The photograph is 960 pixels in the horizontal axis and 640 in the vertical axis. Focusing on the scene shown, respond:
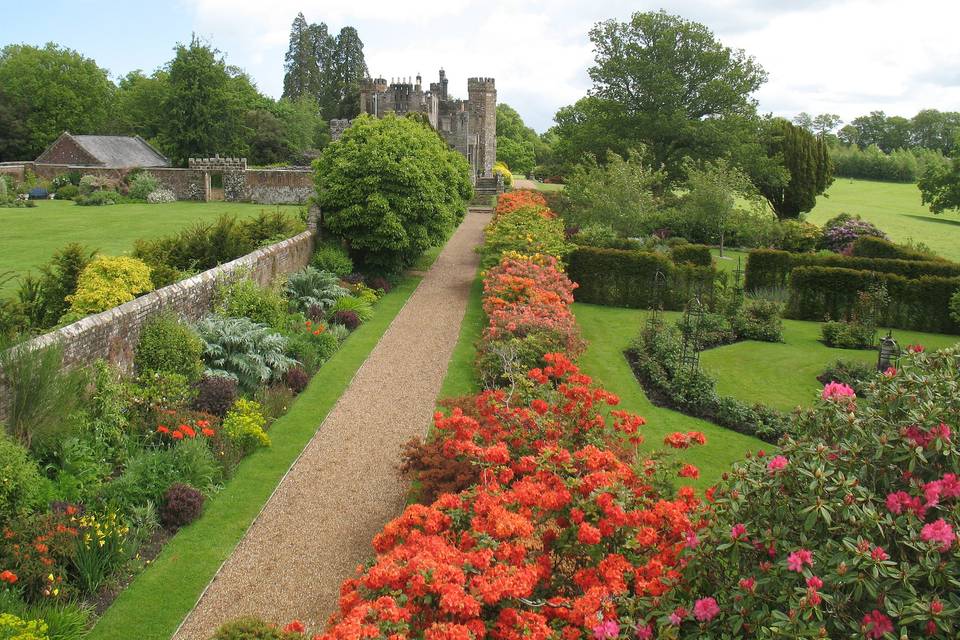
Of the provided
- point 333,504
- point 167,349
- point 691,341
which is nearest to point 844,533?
point 333,504

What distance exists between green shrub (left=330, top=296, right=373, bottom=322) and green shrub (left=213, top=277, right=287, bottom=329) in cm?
248

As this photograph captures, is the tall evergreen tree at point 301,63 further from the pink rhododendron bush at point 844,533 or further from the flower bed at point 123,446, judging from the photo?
the pink rhododendron bush at point 844,533

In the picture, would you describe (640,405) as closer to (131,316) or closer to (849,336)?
(849,336)

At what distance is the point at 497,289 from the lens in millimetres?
15719

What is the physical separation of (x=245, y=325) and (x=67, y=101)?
2107 inches

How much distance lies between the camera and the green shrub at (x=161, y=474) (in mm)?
8008

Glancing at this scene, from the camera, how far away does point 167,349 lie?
1074 cm

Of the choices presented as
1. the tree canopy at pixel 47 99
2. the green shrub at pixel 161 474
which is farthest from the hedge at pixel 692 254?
the tree canopy at pixel 47 99

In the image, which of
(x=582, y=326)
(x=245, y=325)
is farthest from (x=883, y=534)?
(x=582, y=326)

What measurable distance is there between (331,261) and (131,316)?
9029mm

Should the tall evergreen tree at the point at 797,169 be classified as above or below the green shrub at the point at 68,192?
above

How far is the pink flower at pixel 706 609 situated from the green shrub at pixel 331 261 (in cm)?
1600

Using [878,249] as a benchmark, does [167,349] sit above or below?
below

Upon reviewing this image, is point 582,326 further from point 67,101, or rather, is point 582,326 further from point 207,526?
point 67,101
